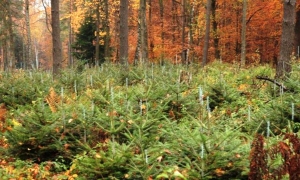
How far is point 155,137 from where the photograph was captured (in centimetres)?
568

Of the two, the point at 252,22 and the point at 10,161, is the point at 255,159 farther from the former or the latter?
the point at 252,22

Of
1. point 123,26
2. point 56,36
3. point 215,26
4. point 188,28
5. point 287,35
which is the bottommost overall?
point 287,35

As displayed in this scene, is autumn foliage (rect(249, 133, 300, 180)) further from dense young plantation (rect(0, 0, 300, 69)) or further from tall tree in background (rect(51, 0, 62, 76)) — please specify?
dense young plantation (rect(0, 0, 300, 69))

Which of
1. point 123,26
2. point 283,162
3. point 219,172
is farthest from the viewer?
point 123,26

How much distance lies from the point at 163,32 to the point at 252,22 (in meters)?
8.27

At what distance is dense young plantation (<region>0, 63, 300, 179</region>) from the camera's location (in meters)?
4.38

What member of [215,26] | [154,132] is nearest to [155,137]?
[154,132]

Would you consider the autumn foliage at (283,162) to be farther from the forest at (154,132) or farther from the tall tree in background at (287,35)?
the tall tree in background at (287,35)

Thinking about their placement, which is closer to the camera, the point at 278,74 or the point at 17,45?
the point at 278,74

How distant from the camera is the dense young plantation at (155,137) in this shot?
172 inches

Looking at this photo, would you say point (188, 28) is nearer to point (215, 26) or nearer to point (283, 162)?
point (215, 26)

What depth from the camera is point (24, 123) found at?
667 cm

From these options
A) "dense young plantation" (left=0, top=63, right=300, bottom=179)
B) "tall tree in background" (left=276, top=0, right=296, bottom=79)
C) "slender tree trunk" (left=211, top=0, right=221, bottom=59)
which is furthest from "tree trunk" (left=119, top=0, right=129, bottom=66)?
"slender tree trunk" (left=211, top=0, right=221, bottom=59)

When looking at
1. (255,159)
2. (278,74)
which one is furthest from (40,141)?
(278,74)
